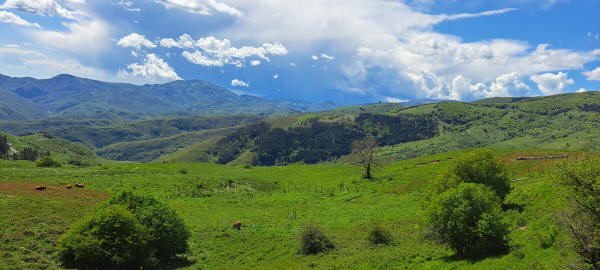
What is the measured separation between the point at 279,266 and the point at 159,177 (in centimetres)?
5843

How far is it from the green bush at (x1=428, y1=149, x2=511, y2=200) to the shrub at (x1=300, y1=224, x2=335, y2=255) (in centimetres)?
1370

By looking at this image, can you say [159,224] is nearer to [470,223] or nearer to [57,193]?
[57,193]

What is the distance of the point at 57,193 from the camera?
4341 centimetres

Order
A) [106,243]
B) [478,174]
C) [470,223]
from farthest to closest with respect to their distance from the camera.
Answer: [478,174] < [106,243] < [470,223]

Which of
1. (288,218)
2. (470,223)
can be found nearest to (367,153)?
(288,218)

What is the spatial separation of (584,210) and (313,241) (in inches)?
897

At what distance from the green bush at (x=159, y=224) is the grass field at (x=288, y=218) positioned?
2.56 metres

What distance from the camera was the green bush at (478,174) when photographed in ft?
116

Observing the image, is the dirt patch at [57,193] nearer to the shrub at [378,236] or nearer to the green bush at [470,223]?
the shrub at [378,236]

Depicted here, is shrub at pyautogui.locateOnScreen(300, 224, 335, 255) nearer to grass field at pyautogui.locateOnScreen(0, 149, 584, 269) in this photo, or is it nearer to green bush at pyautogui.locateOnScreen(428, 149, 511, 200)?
grass field at pyautogui.locateOnScreen(0, 149, 584, 269)

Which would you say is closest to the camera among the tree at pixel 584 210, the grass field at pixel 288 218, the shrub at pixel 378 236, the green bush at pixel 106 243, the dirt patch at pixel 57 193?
the tree at pixel 584 210

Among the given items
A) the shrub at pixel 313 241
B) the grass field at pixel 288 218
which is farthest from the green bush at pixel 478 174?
the shrub at pixel 313 241

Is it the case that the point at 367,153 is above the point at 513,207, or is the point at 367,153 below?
above

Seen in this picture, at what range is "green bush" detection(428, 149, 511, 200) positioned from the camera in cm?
3541
